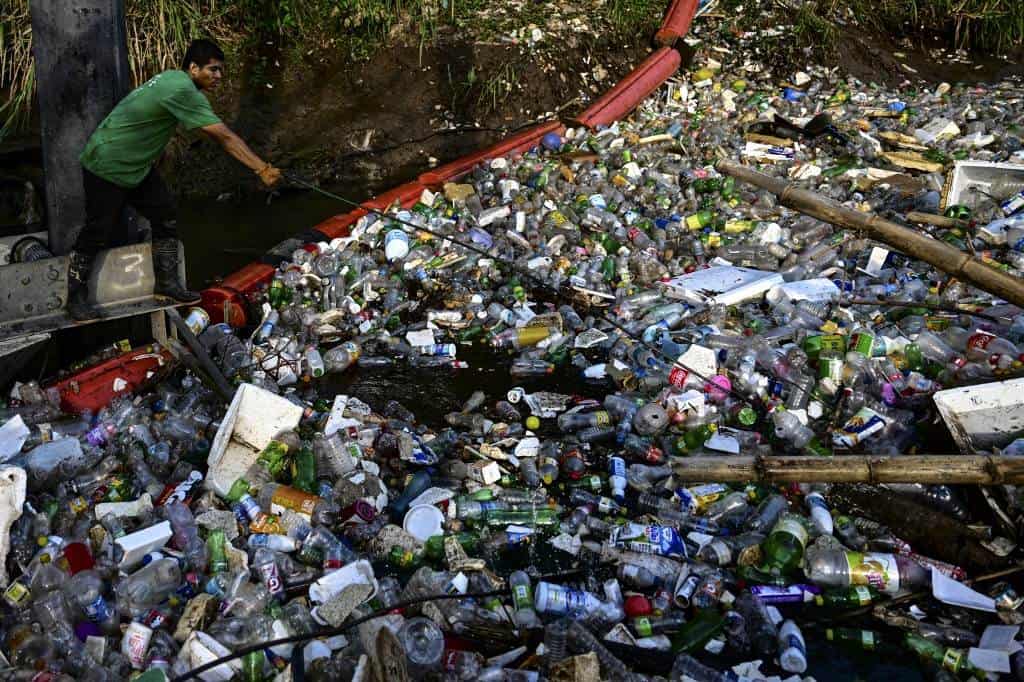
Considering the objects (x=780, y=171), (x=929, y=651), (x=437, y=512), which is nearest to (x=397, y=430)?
(x=437, y=512)

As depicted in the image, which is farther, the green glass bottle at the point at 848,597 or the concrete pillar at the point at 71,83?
the concrete pillar at the point at 71,83

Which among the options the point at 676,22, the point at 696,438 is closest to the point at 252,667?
the point at 696,438

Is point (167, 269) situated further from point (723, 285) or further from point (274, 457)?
point (723, 285)

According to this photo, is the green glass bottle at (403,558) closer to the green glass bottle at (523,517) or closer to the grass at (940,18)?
the green glass bottle at (523,517)

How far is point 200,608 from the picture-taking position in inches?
130

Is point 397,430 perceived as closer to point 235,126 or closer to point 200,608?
point 200,608

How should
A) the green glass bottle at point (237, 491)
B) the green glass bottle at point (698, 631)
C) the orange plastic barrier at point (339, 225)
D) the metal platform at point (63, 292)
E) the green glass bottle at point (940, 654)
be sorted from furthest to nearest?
the orange plastic barrier at point (339, 225) → the metal platform at point (63, 292) → the green glass bottle at point (237, 491) → the green glass bottle at point (698, 631) → the green glass bottle at point (940, 654)

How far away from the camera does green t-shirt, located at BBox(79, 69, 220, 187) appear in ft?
14.3

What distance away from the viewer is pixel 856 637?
3.40 meters

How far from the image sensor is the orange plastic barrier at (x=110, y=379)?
181 inches

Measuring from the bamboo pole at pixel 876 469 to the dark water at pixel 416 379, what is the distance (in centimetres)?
54

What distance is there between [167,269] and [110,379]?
64 centimetres

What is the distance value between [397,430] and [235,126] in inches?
187

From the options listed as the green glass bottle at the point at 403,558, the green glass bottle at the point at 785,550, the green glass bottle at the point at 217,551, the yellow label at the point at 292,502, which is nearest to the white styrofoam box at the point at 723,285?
the green glass bottle at the point at 785,550
